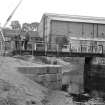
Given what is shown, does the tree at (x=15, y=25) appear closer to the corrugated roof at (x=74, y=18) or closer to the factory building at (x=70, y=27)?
the factory building at (x=70, y=27)

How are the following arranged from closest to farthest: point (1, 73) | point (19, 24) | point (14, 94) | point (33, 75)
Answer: point (14, 94) → point (1, 73) → point (33, 75) → point (19, 24)

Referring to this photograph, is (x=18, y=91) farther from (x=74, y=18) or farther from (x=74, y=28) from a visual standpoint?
(x=74, y=18)

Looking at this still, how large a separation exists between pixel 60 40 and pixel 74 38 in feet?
8.49

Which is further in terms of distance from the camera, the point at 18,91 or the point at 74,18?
the point at 74,18

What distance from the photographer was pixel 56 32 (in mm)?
38688

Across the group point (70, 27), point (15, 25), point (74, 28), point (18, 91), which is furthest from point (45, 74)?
point (15, 25)

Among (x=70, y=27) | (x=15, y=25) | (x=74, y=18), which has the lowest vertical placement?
(x=70, y=27)

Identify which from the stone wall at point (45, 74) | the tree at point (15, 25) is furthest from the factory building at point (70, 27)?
the tree at point (15, 25)

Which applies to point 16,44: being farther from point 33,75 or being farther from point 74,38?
point 74,38

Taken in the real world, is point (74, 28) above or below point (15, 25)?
below

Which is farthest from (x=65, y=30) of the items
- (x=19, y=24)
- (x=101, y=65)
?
(x=19, y=24)

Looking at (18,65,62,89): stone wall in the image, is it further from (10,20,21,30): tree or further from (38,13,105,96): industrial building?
(10,20,21,30): tree

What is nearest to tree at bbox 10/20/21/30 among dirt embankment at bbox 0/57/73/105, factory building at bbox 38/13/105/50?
factory building at bbox 38/13/105/50

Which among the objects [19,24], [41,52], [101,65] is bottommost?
[101,65]
